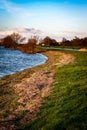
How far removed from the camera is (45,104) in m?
14.4

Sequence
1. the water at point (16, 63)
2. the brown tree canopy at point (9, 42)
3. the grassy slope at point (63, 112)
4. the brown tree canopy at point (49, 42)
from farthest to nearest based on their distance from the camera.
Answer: the brown tree canopy at point (49, 42) → the brown tree canopy at point (9, 42) → the water at point (16, 63) → the grassy slope at point (63, 112)

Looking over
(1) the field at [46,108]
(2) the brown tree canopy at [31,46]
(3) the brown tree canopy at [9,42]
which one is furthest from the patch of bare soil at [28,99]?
(3) the brown tree canopy at [9,42]

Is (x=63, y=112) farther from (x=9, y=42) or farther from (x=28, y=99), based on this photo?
(x=9, y=42)

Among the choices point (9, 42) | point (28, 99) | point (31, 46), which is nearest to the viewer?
point (28, 99)

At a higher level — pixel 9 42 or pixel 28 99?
pixel 9 42

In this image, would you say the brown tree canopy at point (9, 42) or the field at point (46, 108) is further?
the brown tree canopy at point (9, 42)

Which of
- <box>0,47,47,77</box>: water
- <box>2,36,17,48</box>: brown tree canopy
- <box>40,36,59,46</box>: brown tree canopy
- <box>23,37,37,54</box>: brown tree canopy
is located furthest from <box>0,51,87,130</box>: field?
<box>40,36,59,46</box>: brown tree canopy

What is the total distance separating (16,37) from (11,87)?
12890 cm

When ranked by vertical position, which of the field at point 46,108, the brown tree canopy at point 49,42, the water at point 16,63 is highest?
the brown tree canopy at point 49,42

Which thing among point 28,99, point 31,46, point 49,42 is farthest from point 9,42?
point 28,99

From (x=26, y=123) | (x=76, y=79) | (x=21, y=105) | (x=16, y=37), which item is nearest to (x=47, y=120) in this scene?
(x=26, y=123)

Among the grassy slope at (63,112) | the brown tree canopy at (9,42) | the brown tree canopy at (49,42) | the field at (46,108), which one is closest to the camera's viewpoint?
the grassy slope at (63,112)

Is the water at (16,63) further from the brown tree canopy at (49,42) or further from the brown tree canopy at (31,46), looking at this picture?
the brown tree canopy at (49,42)

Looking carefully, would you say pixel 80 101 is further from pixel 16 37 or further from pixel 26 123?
pixel 16 37
